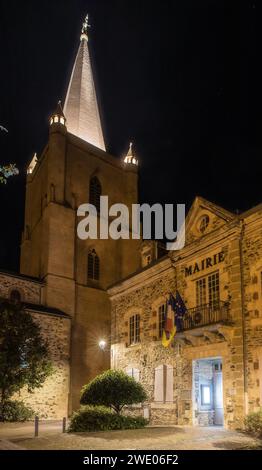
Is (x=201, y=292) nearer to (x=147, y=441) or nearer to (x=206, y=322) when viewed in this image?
(x=206, y=322)

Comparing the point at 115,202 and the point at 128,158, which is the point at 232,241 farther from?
the point at 128,158

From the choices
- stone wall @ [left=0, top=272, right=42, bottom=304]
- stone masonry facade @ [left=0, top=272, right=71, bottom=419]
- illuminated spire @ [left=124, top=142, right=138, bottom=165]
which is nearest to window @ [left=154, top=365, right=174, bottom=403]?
stone masonry facade @ [left=0, top=272, right=71, bottom=419]

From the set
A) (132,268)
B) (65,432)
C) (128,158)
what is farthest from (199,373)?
(128,158)

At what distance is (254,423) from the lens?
16547mm

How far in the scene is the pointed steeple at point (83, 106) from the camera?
154 ft

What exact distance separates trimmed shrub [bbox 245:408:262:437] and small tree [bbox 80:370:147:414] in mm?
5282

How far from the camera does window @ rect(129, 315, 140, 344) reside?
26422mm

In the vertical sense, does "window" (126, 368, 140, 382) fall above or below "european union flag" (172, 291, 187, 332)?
below

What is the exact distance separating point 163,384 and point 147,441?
27.3 ft

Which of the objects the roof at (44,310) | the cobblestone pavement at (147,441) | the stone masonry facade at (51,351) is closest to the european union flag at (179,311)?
the cobblestone pavement at (147,441)

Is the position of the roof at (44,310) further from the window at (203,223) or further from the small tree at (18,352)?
the window at (203,223)

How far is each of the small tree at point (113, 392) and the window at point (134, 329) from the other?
5.37 m

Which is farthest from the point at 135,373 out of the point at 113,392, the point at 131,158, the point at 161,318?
the point at 131,158

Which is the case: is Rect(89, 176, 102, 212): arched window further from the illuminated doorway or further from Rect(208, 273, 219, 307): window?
the illuminated doorway
